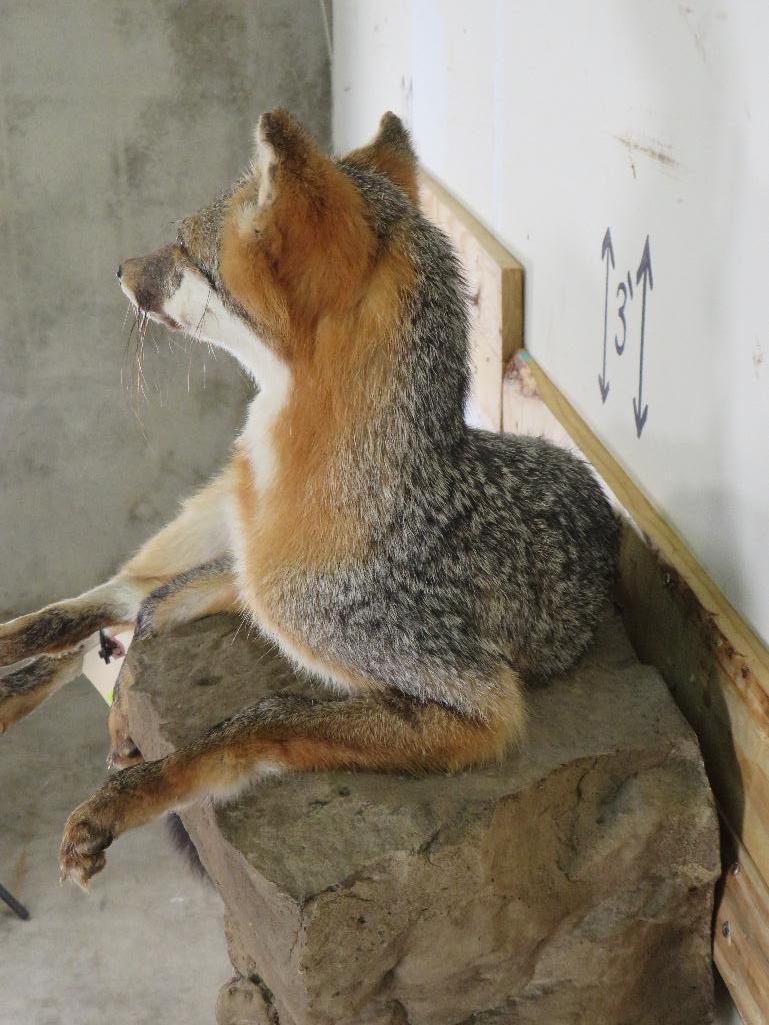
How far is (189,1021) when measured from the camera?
349 centimetres

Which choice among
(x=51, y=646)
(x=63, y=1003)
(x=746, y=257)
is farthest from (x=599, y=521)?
(x=63, y=1003)

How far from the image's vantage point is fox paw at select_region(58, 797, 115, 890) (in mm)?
1713

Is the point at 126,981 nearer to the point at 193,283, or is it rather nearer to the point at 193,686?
the point at 193,686

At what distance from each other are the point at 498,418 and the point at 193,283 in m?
1.42

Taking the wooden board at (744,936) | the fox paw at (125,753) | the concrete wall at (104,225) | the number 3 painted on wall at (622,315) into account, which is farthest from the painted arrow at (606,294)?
the concrete wall at (104,225)

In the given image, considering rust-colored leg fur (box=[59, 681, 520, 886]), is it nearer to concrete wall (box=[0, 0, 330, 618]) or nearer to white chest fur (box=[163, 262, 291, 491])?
white chest fur (box=[163, 262, 291, 491])

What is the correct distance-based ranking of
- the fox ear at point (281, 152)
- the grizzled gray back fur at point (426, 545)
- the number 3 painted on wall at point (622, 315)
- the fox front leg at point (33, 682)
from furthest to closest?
1. the fox front leg at point (33, 682)
2. the number 3 painted on wall at point (622, 315)
3. the grizzled gray back fur at point (426, 545)
4. the fox ear at point (281, 152)

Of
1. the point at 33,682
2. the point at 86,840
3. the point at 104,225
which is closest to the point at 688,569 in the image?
the point at 86,840

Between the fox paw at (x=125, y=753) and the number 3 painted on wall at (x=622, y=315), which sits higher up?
the number 3 painted on wall at (x=622, y=315)

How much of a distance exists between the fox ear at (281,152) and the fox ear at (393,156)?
0.38 meters

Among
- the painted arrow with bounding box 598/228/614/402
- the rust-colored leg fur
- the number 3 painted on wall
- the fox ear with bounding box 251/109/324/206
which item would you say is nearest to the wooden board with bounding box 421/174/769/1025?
the painted arrow with bounding box 598/228/614/402

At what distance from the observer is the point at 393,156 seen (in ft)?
6.90

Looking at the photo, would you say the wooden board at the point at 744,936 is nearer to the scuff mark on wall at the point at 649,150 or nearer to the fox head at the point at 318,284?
the fox head at the point at 318,284

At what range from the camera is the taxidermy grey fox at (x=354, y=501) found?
1.76 meters
